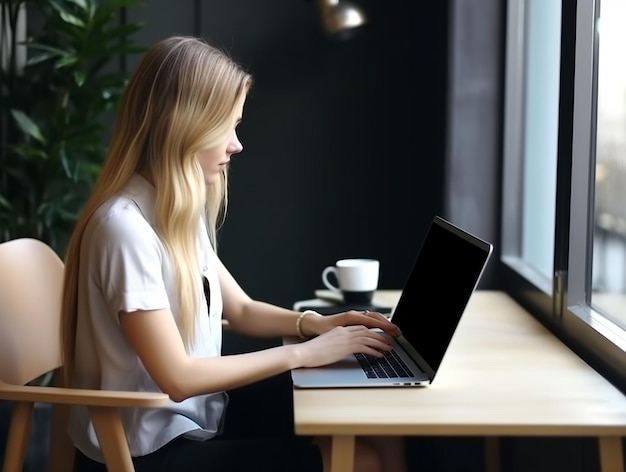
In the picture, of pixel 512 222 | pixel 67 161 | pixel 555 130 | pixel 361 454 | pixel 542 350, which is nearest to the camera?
pixel 361 454

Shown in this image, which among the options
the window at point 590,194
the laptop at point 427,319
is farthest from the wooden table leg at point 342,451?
the window at point 590,194

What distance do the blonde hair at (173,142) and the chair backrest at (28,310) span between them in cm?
13

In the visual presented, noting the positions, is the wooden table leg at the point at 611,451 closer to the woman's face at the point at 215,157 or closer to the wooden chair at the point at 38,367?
the wooden chair at the point at 38,367

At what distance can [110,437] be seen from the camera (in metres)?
1.60

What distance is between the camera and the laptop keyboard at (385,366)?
164cm

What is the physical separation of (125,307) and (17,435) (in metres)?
0.32

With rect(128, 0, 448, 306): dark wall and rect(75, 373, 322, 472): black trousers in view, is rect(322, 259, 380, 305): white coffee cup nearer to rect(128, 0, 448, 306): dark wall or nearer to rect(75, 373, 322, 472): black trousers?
rect(75, 373, 322, 472): black trousers

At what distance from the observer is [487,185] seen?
108 inches

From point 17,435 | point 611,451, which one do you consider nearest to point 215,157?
point 17,435

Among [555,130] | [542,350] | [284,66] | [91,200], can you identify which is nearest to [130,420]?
[91,200]

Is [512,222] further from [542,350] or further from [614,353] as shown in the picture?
[614,353]

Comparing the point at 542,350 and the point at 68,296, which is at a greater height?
the point at 68,296

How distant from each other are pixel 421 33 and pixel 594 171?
57.0 inches

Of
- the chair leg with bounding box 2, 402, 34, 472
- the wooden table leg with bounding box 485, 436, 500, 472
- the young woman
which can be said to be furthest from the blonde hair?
the wooden table leg with bounding box 485, 436, 500, 472
